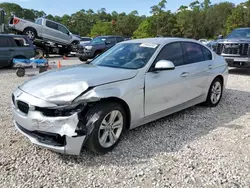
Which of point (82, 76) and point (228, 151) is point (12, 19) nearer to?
point (82, 76)

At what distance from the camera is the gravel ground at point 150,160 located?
2.89 m

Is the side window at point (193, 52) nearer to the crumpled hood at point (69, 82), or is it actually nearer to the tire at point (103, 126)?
the crumpled hood at point (69, 82)

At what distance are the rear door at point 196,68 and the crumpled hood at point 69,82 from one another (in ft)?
4.70

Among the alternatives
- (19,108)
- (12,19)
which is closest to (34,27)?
(12,19)

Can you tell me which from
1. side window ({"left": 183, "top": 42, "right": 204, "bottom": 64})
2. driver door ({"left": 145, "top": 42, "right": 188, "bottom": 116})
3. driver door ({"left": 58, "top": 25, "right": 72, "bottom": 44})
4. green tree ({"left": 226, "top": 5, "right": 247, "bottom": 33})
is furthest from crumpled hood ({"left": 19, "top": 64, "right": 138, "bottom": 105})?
green tree ({"left": 226, "top": 5, "right": 247, "bottom": 33})

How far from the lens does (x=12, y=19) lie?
1623 centimetres

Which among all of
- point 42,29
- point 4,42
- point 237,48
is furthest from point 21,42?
point 237,48

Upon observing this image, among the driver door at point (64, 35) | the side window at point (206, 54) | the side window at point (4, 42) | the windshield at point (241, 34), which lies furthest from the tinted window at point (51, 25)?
the side window at point (206, 54)

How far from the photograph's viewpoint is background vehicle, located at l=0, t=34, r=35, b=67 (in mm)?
10977

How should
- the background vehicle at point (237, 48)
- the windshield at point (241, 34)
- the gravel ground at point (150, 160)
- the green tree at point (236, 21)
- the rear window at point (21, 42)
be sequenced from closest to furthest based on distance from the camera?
the gravel ground at point (150, 160) < the background vehicle at point (237, 48) < the windshield at point (241, 34) < the rear window at point (21, 42) < the green tree at point (236, 21)

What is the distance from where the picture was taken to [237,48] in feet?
33.4

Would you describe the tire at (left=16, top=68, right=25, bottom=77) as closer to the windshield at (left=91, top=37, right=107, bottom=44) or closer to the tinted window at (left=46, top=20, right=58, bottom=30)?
the windshield at (left=91, top=37, right=107, bottom=44)

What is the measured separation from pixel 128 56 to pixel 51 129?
6.34 ft

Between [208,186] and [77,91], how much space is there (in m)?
1.89
